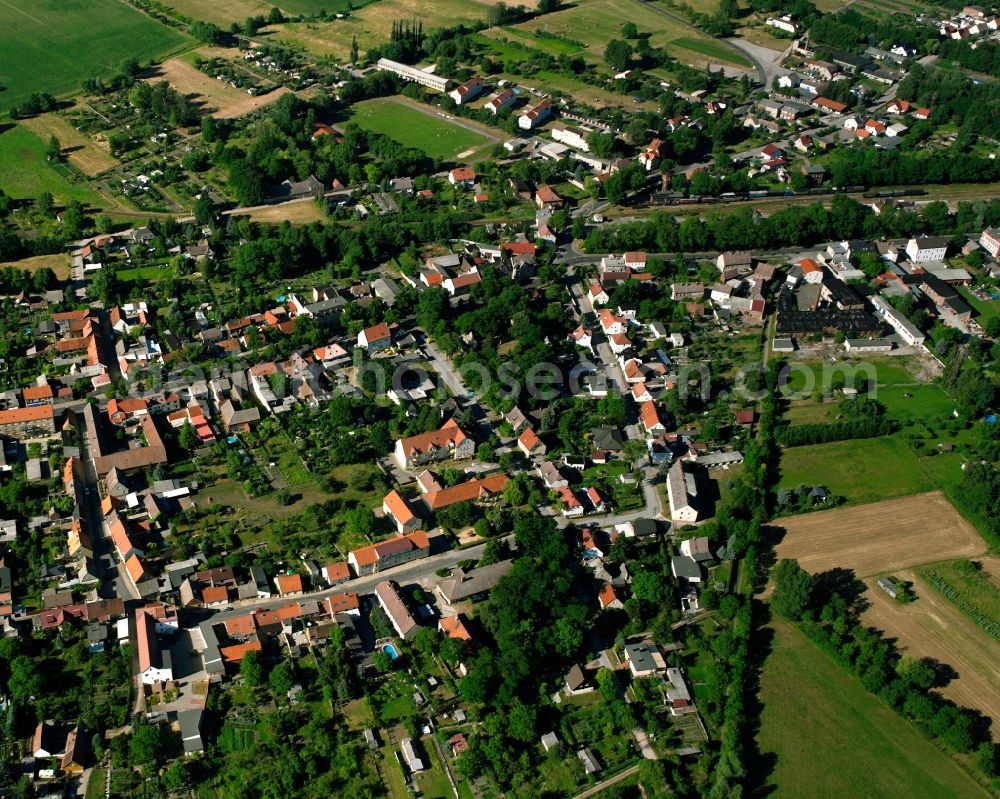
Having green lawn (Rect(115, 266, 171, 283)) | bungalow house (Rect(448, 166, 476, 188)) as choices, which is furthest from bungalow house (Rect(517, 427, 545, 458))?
bungalow house (Rect(448, 166, 476, 188))

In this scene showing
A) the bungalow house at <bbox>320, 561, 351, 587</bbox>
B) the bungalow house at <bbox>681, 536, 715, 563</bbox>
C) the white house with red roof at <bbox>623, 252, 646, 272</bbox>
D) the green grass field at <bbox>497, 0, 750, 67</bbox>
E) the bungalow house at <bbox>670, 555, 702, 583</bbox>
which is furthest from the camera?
the green grass field at <bbox>497, 0, 750, 67</bbox>

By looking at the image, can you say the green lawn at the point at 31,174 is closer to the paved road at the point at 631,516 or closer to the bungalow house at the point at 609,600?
the paved road at the point at 631,516

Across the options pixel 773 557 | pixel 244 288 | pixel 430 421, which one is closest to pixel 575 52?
pixel 244 288

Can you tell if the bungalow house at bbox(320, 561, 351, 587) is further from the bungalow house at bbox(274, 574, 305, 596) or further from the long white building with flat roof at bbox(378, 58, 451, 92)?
the long white building with flat roof at bbox(378, 58, 451, 92)

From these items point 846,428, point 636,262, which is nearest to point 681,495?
point 846,428

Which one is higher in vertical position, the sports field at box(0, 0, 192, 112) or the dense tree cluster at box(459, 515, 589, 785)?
the sports field at box(0, 0, 192, 112)

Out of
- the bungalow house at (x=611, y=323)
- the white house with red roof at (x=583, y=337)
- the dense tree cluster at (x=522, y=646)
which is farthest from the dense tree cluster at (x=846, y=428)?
the dense tree cluster at (x=522, y=646)

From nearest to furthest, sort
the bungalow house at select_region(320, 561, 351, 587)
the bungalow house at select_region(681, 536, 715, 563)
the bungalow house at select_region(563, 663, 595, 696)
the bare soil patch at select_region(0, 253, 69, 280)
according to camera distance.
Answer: the bungalow house at select_region(563, 663, 595, 696)
the bungalow house at select_region(320, 561, 351, 587)
the bungalow house at select_region(681, 536, 715, 563)
the bare soil patch at select_region(0, 253, 69, 280)
